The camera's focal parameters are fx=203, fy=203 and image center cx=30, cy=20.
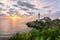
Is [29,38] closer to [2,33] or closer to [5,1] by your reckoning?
[2,33]

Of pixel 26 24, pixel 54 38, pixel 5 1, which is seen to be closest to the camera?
pixel 54 38

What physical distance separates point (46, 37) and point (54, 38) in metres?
0.14

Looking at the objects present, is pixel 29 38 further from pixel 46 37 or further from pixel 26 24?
pixel 26 24

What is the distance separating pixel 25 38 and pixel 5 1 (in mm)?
3074

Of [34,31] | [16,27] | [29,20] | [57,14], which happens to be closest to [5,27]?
[16,27]

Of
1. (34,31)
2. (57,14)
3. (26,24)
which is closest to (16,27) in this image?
(26,24)

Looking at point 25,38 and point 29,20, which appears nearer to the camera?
point 25,38

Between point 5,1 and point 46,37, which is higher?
point 5,1

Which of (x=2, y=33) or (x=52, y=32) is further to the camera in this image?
(x=2, y=33)

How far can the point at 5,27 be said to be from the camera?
604cm

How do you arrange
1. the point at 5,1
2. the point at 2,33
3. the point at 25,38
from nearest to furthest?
the point at 25,38, the point at 2,33, the point at 5,1

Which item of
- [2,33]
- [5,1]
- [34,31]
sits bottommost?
[2,33]

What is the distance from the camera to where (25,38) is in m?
3.41

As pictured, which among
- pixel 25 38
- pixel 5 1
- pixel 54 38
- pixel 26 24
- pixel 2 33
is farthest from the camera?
pixel 5 1
